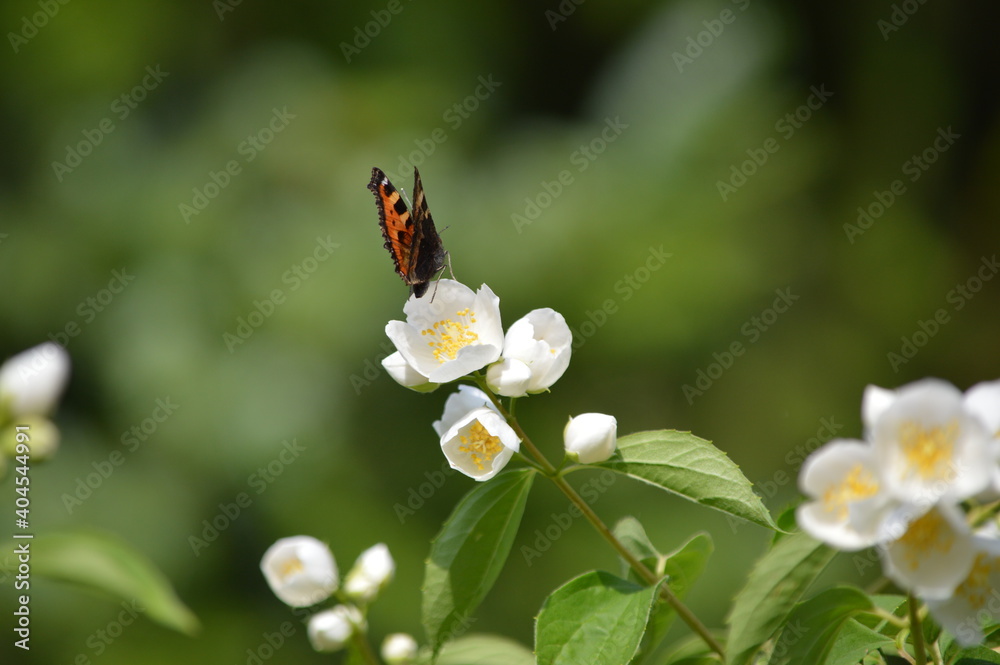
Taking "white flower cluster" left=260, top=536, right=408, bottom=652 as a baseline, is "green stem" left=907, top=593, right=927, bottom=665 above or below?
below

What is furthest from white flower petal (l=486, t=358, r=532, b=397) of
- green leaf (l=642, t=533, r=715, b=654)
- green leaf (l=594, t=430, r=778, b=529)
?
green leaf (l=642, t=533, r=715, b=654)

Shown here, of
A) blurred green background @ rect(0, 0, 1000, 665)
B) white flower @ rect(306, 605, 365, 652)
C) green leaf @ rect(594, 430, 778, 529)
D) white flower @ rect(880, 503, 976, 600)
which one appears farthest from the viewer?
blurred green background @ rect(0, 0, 1000, 665)

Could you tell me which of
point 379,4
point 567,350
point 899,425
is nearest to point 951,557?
point 899,425

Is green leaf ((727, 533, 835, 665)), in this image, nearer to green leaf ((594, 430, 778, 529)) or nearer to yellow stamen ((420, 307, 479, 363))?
green leaf ((594, 430, 778, 529))

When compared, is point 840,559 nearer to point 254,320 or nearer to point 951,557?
point 254,320

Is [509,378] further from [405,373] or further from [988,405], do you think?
[988,405]

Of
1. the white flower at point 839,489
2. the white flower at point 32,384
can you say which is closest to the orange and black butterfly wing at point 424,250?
the white flower at point 32,384
